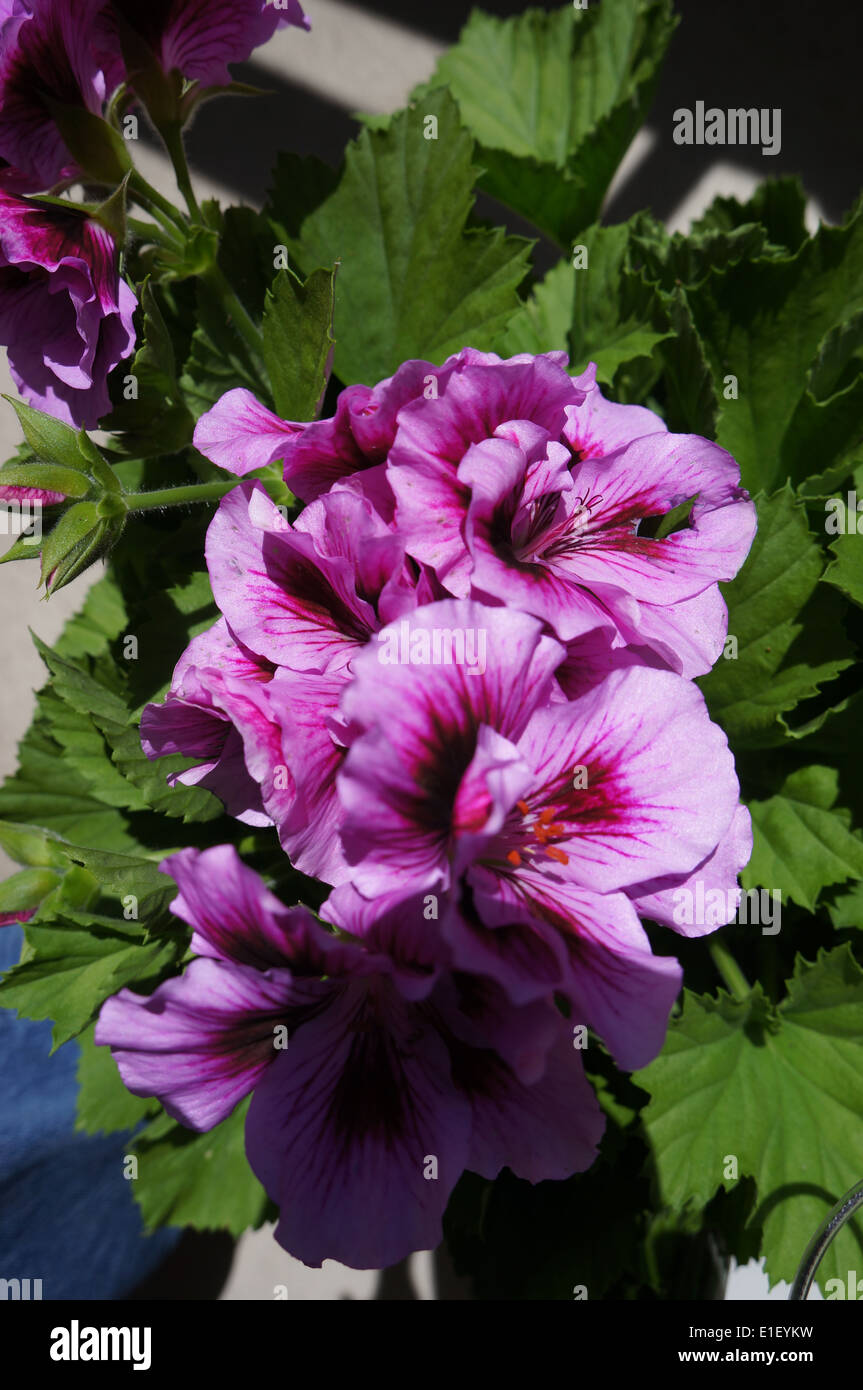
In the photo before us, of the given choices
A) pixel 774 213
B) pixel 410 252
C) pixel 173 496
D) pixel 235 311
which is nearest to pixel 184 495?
pixel 173 496

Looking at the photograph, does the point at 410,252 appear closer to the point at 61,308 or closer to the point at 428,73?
the point at 61,308

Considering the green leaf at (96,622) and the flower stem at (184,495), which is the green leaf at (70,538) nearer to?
the flower stem at (184,495)

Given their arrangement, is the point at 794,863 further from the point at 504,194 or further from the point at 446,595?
the point at 504,194

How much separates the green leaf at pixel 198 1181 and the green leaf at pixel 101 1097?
34mm

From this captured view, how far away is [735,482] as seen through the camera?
1.13 ft

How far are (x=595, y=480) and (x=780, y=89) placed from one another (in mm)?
816

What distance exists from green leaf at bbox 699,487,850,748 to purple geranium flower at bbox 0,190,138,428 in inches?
11.7

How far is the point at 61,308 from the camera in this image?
0.41 metres

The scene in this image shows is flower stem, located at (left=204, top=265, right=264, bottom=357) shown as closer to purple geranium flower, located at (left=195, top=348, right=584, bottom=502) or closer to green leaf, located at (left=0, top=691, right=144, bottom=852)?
purple geranium flower, located at (left=195, top=348, right=584, bottom=502)

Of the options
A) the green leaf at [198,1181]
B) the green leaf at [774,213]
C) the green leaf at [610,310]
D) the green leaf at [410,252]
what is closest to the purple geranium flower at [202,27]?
the green leaf at [410,252]

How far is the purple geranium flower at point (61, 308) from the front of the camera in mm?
377
